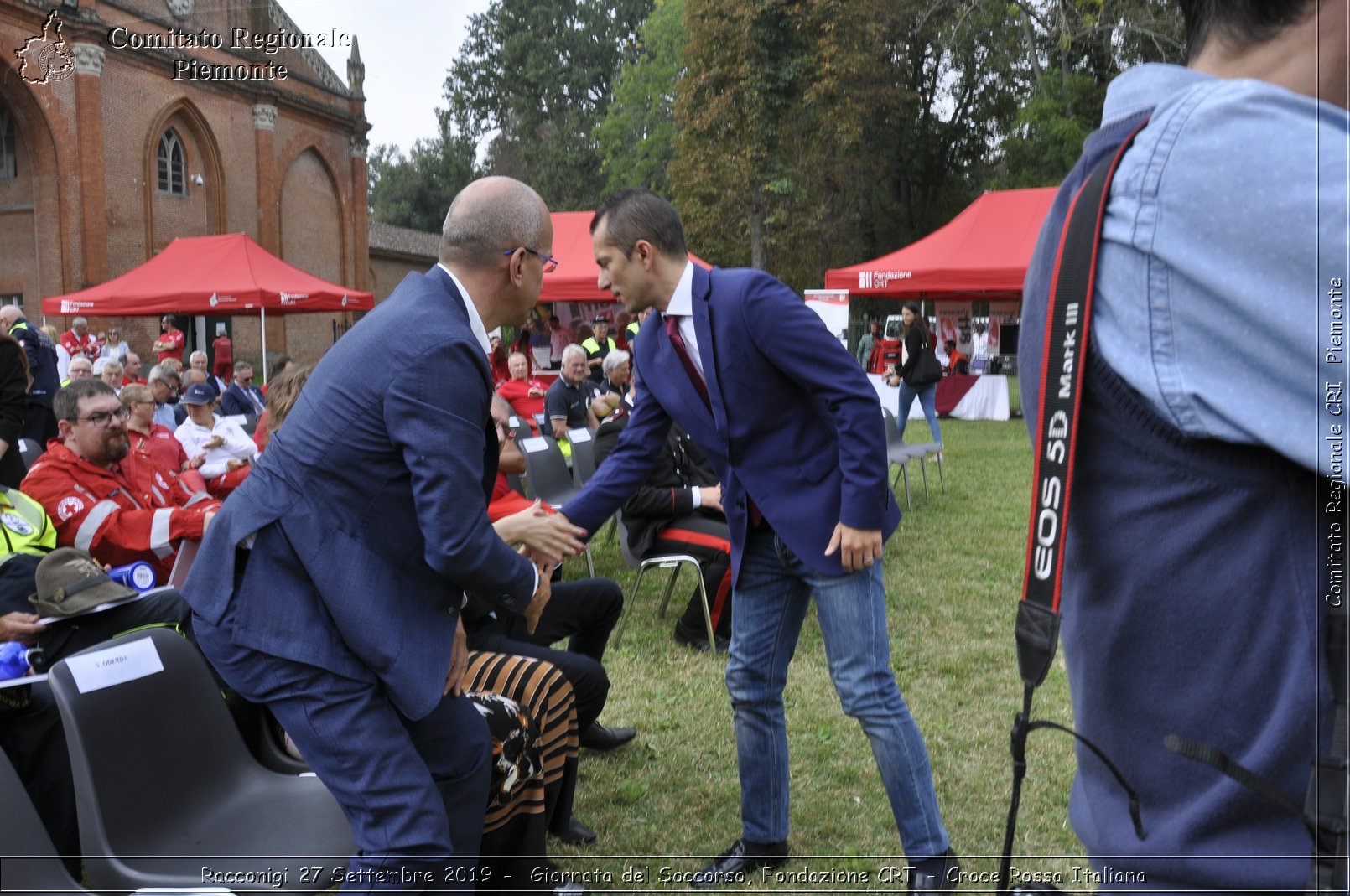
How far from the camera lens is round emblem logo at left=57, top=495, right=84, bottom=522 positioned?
4605 millimetres

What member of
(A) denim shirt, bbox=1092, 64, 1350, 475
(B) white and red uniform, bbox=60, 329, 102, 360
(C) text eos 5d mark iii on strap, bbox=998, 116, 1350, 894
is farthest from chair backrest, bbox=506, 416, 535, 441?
(B) white and red uniform, bbox=60, 329, 102, 360

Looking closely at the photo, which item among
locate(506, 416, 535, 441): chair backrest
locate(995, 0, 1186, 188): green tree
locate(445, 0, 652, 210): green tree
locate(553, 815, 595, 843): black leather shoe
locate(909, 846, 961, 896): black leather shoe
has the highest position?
locate(445, 0, 652, 210): green tree

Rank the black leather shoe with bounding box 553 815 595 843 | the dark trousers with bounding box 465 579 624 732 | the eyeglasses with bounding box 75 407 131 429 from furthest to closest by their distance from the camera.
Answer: the eyeglasses with bounding box 75 407 131 429 < the dark trousers with bounding box 465 579 624 732 < the black leather shoe with bounding box 553 815 595 843

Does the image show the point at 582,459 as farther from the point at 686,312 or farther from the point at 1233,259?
the point at 1233,259

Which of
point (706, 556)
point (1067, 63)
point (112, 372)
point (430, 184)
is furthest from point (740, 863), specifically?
point (430, 184)

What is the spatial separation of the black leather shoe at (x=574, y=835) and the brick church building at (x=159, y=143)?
19468mm

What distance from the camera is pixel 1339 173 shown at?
2.77ft

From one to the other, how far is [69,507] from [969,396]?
A: 52.9 ft

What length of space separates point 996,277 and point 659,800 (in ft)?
44.2

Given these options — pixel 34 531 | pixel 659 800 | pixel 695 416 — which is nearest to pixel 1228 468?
pixel 695 416

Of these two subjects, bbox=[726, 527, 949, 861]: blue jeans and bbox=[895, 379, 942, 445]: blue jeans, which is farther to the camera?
bbox=[895, 379, 942, 445]: blue jeans

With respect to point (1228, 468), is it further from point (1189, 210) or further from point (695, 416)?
point (695, 416)

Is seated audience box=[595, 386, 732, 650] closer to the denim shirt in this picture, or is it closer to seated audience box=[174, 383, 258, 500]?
seated audience box=[174, 383, 258, 500]

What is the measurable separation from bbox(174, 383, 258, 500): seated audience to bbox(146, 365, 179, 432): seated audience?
1.25 metres
